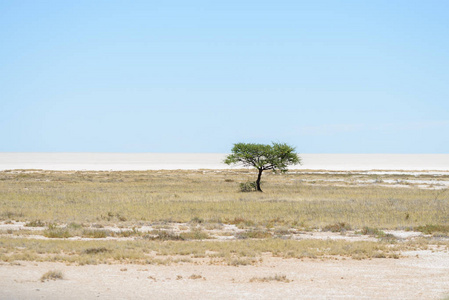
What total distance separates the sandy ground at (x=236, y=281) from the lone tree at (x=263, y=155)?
37181mm

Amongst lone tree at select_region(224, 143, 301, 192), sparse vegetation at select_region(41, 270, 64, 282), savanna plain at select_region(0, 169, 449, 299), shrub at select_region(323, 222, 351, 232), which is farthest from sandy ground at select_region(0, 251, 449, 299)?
lone tree at select_region(224, 143, 301, 192)

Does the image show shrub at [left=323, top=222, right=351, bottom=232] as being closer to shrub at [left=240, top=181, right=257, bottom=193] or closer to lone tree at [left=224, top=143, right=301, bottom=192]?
shrub at [left=240, top=181, right=257, bottom=193]

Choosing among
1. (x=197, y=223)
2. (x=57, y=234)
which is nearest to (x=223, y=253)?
(x=57, y=234)

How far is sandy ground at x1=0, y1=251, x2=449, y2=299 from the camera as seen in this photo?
41.7 ft

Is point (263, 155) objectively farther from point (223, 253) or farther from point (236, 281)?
point (236, 281)

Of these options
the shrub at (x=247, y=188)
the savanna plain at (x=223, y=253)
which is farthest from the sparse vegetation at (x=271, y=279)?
the shrub at (x=247, y=188)

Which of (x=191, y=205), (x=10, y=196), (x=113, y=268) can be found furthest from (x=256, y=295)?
(x=10, y=196)

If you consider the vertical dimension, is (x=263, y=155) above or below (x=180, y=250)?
above

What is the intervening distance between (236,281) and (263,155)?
40628mm

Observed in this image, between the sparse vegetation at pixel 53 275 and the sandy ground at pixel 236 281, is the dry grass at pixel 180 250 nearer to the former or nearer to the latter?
the sandy ground at pixel 236 281

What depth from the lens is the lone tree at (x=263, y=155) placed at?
54406 mm

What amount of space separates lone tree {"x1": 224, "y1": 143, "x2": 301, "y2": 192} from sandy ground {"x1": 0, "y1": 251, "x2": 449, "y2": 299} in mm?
37181

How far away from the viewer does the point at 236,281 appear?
46.8ft

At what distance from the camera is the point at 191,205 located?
35.5 m
